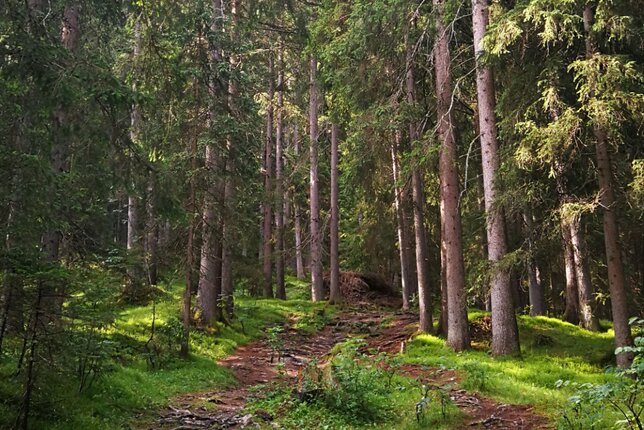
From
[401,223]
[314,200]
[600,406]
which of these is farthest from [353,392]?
[314,200]

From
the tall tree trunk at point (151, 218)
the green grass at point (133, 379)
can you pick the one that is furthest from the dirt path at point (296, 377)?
the tall tree trunk at point (151, 218)

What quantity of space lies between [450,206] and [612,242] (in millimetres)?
4455

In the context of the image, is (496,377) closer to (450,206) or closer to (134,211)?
(450,206)

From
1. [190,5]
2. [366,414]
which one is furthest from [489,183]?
[190,5]

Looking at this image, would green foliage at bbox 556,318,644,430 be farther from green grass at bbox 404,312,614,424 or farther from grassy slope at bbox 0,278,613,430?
grassy slope at bbox 0,278,613,430

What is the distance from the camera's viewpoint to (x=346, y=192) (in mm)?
18109

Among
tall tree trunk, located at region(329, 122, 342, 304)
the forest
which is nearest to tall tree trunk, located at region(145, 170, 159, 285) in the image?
the forest

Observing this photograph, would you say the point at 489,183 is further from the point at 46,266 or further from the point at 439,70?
the point at 46,266

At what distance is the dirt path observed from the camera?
7957 mm

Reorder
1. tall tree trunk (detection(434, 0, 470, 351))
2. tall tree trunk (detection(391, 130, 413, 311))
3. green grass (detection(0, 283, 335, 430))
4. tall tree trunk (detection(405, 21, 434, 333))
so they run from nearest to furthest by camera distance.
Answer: green grass (detection(0, 283, 335, 430)), tall tree trunk (detection(434, 0, 470, 351)), tall tree trunk (detection(405, 21, 434, 333)), tall tree trunk (detection(391, 130, 413, 311))

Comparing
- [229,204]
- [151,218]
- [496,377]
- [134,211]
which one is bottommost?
[496,377]

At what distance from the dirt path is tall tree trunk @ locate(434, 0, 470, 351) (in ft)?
6.66

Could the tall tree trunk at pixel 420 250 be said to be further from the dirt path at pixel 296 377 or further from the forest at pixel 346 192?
the dirt path at pixel 296 377

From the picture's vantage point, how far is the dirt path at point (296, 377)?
796 centimetres
